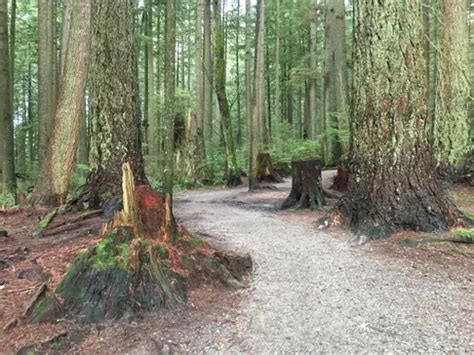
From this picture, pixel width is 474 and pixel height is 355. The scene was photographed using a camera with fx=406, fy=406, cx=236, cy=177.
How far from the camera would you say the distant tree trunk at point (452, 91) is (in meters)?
9.07

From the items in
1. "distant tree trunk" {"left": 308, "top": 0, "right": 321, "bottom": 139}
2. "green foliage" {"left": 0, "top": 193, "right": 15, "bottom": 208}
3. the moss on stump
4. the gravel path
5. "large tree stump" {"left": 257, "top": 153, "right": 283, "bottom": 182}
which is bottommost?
the gravel path

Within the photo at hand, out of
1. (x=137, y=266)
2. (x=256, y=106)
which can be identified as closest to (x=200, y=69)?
(x=256, y=106)

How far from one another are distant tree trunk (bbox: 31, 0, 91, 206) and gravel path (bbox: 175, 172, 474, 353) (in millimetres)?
3621

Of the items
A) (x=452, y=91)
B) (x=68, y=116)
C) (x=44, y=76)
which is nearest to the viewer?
(x=68, y=116)

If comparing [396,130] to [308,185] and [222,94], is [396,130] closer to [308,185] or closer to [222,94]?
[308,185]

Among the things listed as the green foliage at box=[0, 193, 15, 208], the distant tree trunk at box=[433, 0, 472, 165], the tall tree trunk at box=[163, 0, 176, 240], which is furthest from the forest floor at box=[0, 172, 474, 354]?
the distant tree trunk at box=[433, 0, 472, 165]

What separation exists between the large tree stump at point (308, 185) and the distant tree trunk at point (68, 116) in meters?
4.22

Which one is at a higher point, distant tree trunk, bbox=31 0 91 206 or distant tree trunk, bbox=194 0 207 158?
distant tree trunk, bbox=194 0 207 158

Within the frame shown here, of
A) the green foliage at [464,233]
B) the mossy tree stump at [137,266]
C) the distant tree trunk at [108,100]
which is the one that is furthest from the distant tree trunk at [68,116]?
the green foliage at [464,233]

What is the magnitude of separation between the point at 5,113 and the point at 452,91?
10973 millimetres

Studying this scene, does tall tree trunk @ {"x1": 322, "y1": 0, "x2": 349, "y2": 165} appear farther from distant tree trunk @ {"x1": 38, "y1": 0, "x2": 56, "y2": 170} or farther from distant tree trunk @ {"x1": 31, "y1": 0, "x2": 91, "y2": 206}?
distant tree trunk @ {"x1": 31, "y1": 0, "x2": 91, "y2": 206}

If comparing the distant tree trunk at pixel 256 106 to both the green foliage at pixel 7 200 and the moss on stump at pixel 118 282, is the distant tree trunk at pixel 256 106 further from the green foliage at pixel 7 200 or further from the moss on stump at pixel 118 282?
the moss on stump at pixel 118 282

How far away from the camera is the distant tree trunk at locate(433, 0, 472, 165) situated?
9.07 m

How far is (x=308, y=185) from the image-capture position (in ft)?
26.7
